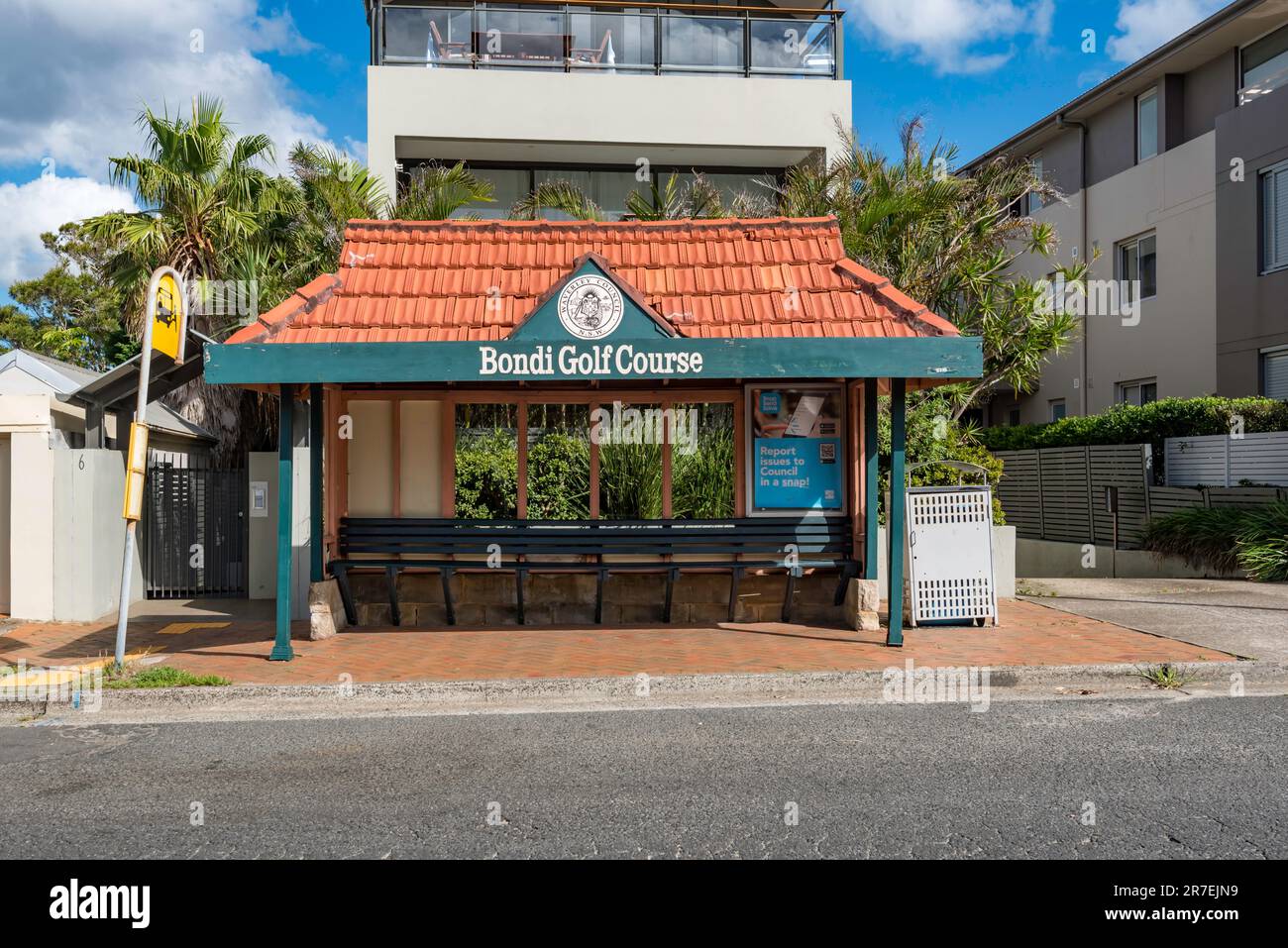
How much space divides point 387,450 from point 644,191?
10219 millimetres

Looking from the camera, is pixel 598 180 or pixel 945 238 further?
pixel 598 180

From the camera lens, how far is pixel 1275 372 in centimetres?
1850

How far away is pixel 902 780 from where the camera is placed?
5.53 meters

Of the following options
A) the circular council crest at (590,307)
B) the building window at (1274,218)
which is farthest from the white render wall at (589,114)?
the circular council crest at (590,307)

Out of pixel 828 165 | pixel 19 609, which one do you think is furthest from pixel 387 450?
pixel 828 165

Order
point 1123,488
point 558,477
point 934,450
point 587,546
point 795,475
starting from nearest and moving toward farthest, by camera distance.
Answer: point 587,546 < point 795,475 < point 558,477 < point 934,450 < point 1123,488

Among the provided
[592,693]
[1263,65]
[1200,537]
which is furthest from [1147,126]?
[592,693]

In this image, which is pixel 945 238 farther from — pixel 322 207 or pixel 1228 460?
pixel 322 207

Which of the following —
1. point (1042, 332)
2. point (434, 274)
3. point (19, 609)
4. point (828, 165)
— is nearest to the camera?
point (434, 274)

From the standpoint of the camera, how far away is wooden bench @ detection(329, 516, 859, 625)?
10.3m

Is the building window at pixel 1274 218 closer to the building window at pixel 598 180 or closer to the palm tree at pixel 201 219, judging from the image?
the building window at pixel 598 180

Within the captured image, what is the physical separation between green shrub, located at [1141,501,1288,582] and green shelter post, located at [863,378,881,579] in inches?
263

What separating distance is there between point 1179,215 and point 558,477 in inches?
650
